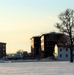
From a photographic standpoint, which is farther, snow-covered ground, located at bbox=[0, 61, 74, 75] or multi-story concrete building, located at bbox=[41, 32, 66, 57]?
multi-story concrete building, located at bbox=[41, 32, 66, 57]

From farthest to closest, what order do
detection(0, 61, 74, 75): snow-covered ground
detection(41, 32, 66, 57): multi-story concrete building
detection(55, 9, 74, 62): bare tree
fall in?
detection(41, 32, 66, 57): multi-story concrete building < detection(55, 9, 74, 62): bare tree < detection(0, 61, 74, 75): snow-covered ground

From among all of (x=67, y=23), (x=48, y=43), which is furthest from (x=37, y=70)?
(x=48, y=43)

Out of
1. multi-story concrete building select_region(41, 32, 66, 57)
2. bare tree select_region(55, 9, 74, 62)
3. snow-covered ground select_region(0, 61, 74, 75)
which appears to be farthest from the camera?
multi-story concrete building select_region(41, 32, 66, 57)

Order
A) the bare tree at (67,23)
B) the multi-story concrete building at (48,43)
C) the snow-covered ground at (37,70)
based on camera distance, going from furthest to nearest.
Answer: the multi-story concrete building at (48,43)
the bare tree at (67,23)
the snow-covered ground at (37,70)

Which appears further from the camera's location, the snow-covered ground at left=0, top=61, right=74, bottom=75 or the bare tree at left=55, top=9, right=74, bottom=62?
the bare tree at left=55, top=9, right=74, bottom=62

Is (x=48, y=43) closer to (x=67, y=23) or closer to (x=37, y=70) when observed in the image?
(x=67, y=23)

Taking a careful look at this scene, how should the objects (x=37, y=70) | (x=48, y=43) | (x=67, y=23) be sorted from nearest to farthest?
1. (x=37, y=70)
2. (x=67, y=23)
3. (x=48, y=43)

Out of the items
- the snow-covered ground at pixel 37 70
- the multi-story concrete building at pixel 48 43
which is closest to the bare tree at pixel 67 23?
the snow-covered ground at pixel 37 70

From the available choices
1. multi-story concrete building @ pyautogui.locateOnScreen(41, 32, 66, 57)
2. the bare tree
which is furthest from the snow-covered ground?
multi-story concrete building @ pyautogui.locateOnScreen(41, 32, 66, 57)

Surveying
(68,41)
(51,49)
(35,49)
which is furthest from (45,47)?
(68,41)

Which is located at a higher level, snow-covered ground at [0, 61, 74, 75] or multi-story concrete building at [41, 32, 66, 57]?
multi-story concrete building at [41, 32, 66, 57]

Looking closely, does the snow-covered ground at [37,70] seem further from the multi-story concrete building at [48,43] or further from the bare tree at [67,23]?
the multi-story concrete building at [48,43]

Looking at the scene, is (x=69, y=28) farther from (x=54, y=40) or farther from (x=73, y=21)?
(x=54, y=40)

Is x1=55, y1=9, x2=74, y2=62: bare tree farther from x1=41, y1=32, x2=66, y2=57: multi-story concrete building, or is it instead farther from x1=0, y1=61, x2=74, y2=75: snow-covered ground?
x1=41, y1=32, x2=66, y2=57: multi-story concrete building
